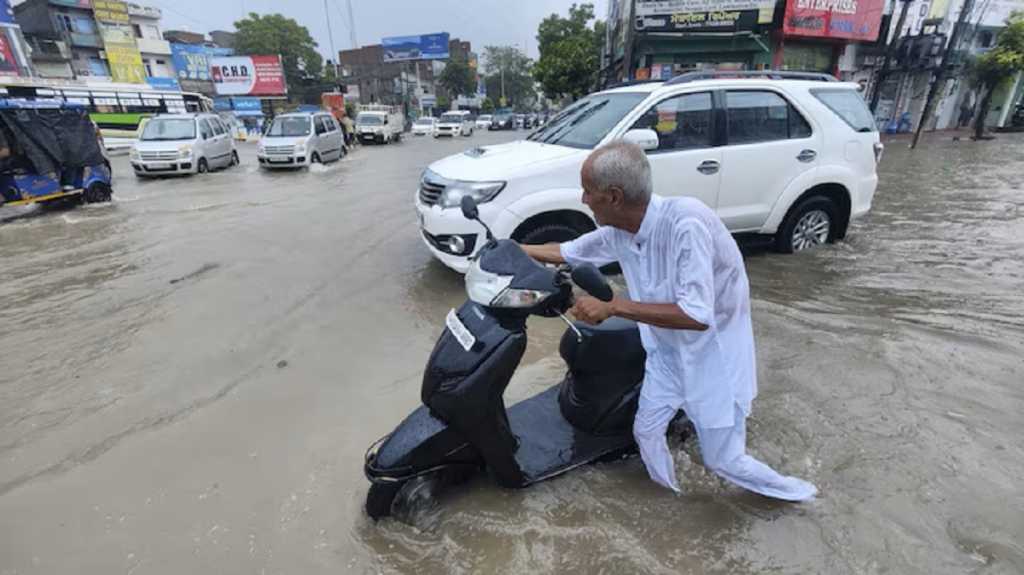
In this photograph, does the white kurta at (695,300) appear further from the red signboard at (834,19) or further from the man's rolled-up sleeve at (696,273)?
the red signboard at (834,19)

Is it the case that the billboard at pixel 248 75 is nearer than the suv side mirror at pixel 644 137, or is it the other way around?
the suv side mirror at pixel 644 137

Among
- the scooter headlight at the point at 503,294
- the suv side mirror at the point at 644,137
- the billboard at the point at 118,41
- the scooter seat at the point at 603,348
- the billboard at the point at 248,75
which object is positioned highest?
the billboard at the point at 118,41

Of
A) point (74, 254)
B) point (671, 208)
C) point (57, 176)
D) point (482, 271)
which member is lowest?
point (74, 254)

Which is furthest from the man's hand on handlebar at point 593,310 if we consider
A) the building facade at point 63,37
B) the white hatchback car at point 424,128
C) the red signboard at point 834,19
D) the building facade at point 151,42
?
the building facade at point 151,42

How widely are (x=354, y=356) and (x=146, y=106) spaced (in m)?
24.6

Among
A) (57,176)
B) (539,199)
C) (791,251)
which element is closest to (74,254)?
(57,176)

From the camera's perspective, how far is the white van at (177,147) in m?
12.5

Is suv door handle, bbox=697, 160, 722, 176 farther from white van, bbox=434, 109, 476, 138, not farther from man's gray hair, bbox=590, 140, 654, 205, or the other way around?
white van, bbox=434, 109, 476, 138

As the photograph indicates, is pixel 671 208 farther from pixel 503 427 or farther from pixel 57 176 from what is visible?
pixel 57 176

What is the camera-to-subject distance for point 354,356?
373 centimetres

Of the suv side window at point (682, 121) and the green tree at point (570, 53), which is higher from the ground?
the green tree at point (570, 53)

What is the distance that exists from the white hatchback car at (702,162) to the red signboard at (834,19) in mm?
17041

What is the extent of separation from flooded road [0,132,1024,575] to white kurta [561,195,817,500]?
336 millimetres

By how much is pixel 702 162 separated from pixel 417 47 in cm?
Result: 6141
